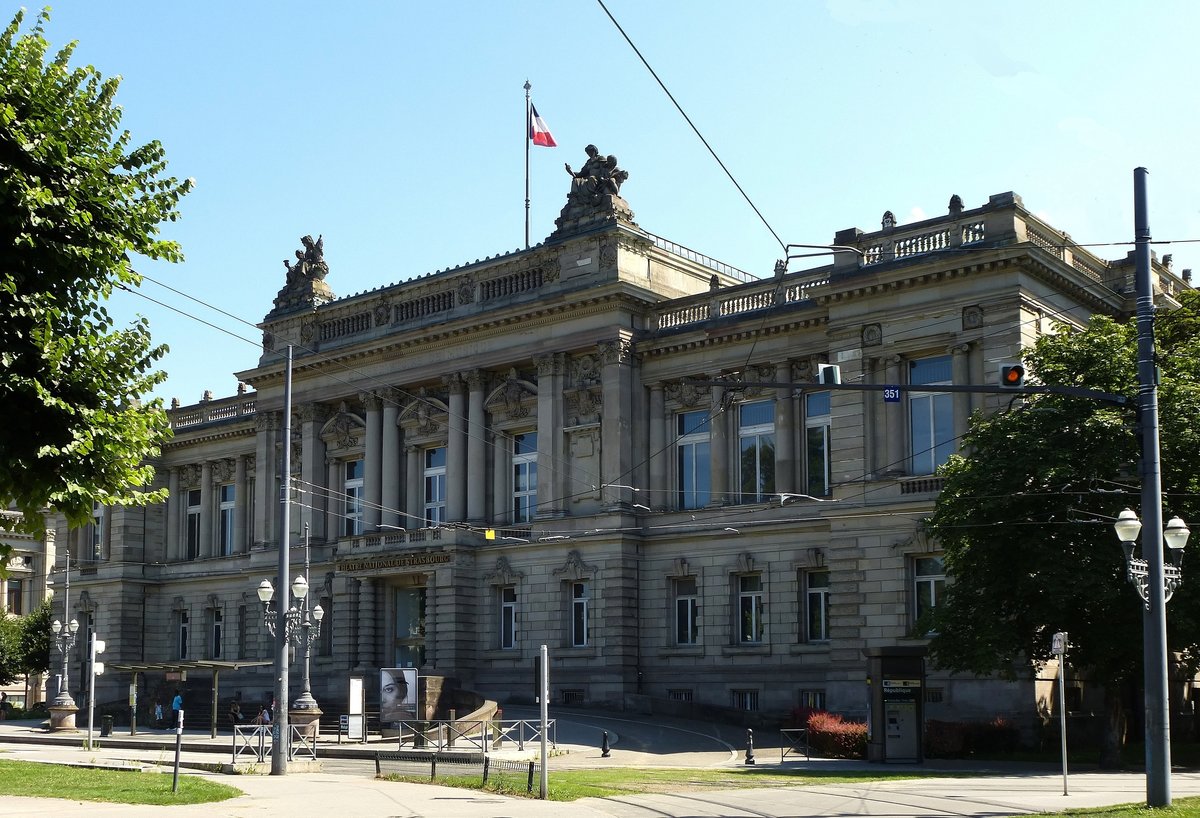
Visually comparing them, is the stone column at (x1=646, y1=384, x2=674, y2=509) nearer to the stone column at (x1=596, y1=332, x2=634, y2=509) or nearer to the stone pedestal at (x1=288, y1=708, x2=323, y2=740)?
the stone column at (x1=596, y1=332, x2=634, y2=509)

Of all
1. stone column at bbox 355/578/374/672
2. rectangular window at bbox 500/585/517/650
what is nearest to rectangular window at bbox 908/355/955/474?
rectangular window at bbox 500/585/517/650

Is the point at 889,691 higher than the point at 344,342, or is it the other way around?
the point at 344,342

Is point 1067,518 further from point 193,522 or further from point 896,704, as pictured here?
point 193,522

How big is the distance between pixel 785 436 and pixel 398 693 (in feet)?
58.0

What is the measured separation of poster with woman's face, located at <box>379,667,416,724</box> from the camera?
158 ft

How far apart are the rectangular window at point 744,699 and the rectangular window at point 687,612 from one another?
291 centimetres

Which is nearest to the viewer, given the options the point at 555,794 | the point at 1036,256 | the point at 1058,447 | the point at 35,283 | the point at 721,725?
the point at 35,283

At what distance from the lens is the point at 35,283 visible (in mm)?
20000

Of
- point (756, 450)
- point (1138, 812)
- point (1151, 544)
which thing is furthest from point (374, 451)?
point (1138, 812)

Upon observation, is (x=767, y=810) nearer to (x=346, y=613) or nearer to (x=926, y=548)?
(x=926, y=548)

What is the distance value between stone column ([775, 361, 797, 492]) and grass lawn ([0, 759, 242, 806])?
89.5 feet

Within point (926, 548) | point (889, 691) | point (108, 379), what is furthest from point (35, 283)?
point (926, 548)

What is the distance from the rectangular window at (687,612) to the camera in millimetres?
57812

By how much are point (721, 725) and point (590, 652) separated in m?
7.52
